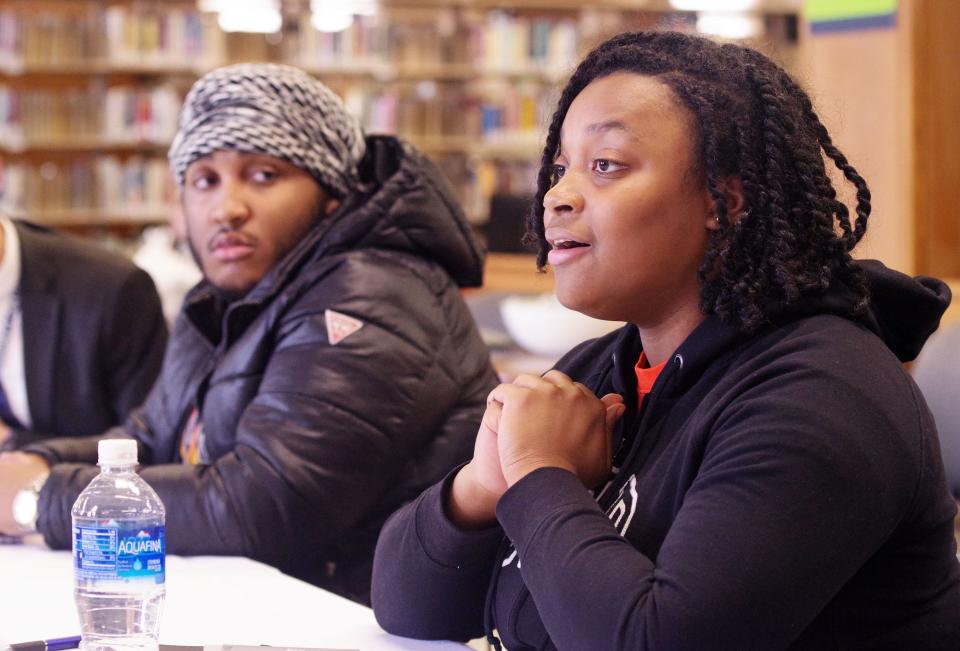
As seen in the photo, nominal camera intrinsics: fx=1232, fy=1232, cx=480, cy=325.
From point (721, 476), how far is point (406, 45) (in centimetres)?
716

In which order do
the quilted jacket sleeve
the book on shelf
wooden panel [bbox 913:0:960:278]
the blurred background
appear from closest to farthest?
the quilted jacket sleeve, wooden panel [bbox 913:0:960:278], the book on shelf, the blurred background

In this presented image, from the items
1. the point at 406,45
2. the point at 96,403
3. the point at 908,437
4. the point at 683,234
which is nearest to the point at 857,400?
the point at 908,437

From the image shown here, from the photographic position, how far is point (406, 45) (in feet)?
25.8

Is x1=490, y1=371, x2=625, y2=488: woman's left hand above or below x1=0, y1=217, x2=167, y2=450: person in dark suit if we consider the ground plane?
above

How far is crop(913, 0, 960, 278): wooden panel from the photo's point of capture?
13.6 feet

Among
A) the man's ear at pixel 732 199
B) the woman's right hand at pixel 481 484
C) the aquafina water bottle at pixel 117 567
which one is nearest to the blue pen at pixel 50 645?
the aquafina water bottle at pixel 117 567

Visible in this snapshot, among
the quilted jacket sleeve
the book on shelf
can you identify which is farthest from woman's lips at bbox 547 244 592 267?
the book on shelf

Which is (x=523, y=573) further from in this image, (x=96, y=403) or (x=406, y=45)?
(x=406, y=45)

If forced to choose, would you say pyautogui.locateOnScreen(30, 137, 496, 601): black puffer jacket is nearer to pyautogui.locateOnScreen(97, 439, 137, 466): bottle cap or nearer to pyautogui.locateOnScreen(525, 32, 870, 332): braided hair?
pyautogui.locateOnScreen(97, 439, 137, 466): bottle cap

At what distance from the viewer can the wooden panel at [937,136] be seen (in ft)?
13.6

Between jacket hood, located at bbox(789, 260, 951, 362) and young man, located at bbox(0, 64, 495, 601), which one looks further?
young man, located at bbox(0, 64, 495, 601)

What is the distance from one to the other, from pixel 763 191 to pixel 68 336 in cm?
184

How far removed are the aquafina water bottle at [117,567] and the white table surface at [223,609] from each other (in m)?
0.06

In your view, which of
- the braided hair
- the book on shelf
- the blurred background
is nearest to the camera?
the braided hair
